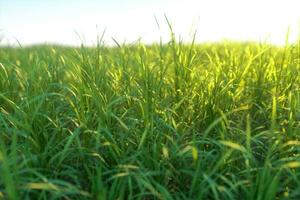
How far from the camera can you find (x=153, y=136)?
2016mm

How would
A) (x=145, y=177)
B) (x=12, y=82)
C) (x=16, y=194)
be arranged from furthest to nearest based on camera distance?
1. (x=12, y=82)
2. (x=145, y=177)
3. (x=16, y=194)

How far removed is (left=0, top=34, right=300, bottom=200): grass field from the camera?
1660 mm

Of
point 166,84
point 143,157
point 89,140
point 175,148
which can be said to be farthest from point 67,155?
point 166,84

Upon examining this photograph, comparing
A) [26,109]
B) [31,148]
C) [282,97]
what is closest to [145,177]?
[31,148]

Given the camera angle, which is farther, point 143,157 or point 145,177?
point 143,157

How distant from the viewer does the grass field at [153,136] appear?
1.66 meters

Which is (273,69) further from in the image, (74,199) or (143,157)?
(74,199)

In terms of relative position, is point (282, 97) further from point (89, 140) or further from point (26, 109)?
point (26, 109)

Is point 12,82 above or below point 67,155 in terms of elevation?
above

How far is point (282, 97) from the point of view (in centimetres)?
255

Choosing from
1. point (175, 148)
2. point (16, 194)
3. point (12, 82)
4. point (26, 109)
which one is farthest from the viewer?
point (12, 82)

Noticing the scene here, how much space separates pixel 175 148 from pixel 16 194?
0.69 metres

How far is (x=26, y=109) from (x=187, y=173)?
0.88 m

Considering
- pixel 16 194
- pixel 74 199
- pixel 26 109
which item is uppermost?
pixel 26 109
